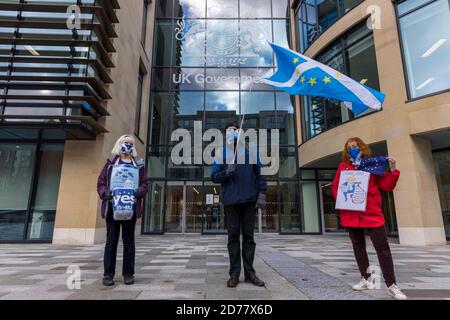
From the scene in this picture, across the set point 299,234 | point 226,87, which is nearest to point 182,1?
point 226,87

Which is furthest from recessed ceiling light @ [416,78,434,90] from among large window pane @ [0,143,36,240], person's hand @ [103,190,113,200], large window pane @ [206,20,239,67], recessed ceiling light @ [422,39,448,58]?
large window pane @ [0,143,36,240]

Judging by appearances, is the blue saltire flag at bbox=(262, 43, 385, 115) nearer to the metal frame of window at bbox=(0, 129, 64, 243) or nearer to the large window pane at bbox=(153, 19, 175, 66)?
the metal frame of window at bbox=(0, 129, 64, 243)

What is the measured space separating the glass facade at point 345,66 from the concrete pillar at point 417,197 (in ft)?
7.28

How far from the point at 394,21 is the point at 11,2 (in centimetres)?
1301

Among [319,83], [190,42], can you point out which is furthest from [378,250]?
[190,42]

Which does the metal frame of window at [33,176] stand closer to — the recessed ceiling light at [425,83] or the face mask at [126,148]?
the face mask at [126,148]

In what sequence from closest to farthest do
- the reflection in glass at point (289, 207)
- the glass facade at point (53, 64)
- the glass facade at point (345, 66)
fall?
the glass facade at point (53, 64)
the glass facade at point (345, 66)
the reflection in glass at point (289, 207)

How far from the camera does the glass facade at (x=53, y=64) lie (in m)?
9.05

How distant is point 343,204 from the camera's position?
3947 millimetres

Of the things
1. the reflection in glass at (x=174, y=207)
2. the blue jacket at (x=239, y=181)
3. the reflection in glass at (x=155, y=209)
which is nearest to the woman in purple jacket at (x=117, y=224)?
the blue jacket at (x=239, y=181)

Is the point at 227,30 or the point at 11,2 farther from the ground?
the point at 227,30

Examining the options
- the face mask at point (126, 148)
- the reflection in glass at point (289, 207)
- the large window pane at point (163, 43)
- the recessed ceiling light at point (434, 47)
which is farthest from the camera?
the large window pane at point (163, 43)

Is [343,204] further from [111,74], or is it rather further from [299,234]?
[299,234]
